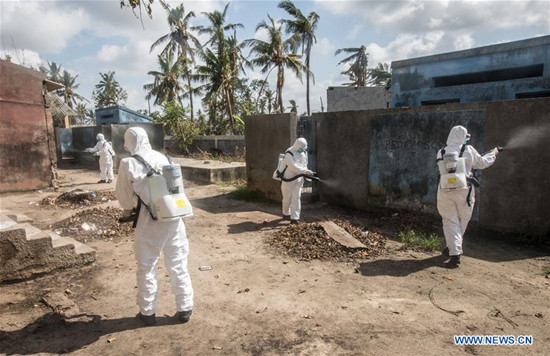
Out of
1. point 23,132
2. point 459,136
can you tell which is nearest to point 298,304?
point 459,136

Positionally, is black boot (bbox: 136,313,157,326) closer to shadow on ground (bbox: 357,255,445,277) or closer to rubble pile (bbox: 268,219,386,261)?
rubble pile (bbox: 268,219,386,261)

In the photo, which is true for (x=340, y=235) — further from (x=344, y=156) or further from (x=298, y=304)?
(x=344, y=156)

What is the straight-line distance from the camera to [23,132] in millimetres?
10578

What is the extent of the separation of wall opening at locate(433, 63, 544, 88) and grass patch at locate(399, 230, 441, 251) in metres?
7.94

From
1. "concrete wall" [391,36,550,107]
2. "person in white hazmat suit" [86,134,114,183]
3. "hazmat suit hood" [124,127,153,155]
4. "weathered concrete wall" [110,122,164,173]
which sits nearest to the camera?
"hazmat suit hood" [124,127,153,155]

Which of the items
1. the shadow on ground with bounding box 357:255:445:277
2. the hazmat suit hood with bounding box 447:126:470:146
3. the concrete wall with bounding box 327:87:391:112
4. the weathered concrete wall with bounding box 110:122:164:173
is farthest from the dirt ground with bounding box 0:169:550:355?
the concrete wall with bounding box 327:87:391:112

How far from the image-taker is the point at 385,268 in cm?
477

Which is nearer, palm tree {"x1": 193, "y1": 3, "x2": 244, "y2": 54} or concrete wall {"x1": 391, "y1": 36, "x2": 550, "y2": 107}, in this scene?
concrete wall {"x1": 391, "y1": 36, "x2": 550, "y2": 107}

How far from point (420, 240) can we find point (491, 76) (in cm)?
855

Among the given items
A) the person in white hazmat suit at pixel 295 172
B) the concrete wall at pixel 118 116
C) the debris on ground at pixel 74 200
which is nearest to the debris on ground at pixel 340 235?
the person in white hazmat suit at pixel 295 172

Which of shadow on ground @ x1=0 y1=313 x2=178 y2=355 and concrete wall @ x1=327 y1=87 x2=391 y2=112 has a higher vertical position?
concrete wall @ x1=327 y1=87 x2=391 y2=112

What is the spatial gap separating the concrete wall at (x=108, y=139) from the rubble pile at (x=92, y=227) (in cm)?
913

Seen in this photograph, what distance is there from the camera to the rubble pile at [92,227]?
6.38 meters

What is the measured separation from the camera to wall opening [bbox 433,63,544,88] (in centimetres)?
1052
